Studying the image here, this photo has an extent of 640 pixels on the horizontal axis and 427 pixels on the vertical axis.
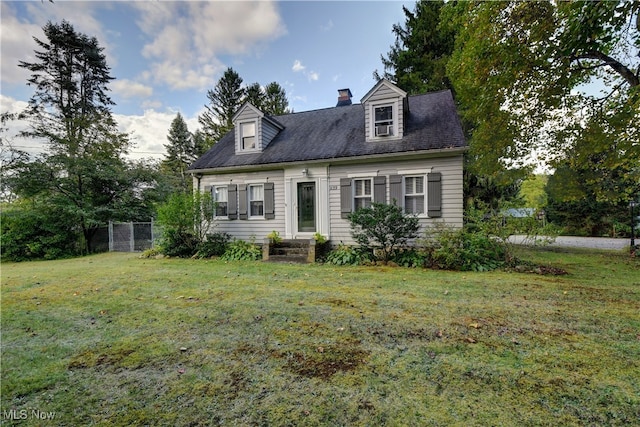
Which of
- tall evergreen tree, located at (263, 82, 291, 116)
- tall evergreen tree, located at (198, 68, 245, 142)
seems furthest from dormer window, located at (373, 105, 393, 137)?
tall evergreen tree, located at (198, 68, 245, 142)

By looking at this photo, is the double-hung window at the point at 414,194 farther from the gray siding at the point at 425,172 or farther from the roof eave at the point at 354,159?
the roof eave at the point at 354,159

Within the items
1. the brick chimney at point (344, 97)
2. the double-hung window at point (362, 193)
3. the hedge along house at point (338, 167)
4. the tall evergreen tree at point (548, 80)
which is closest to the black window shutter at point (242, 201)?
the hedge along house at point (338, 167)

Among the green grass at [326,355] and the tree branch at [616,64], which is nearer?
the green grass at [326,355]

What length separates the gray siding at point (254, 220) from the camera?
10078 millimetres

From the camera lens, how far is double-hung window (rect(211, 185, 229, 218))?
10.9m

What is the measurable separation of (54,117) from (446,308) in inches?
852

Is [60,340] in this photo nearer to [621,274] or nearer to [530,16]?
[621,274]

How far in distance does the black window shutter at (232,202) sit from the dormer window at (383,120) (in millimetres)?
5525

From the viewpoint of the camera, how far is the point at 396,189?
28.8 feet

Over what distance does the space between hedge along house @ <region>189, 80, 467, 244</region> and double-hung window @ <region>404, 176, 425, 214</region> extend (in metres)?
0.03

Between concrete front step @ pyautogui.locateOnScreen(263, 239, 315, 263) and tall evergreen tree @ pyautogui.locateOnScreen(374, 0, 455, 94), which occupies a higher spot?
tall evergreen tree @ pyautogui.locateOnScreen(374, 0, 455, 94)

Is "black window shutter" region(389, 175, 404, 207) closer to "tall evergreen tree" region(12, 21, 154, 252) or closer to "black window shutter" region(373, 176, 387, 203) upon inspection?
"black window shutter" region(373, 176, 387, 203)

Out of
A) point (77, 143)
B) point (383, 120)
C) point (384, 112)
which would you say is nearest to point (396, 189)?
point (383, 120)

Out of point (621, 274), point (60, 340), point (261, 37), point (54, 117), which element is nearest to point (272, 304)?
point (60, 340)
